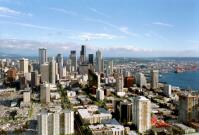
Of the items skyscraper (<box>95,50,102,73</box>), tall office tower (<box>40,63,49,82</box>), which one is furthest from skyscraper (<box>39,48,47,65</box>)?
tall office tower (<box>40,63,49,82</box>)

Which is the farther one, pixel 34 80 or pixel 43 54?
pixel 43 54

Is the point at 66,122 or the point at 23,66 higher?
the point at 23,66

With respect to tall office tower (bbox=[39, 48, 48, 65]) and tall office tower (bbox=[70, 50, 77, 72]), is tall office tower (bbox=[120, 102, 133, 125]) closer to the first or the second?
tall office tower (bbox=[39, 48, 48, 65])

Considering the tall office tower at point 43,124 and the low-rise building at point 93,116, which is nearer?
the tall office tower at point 43,124

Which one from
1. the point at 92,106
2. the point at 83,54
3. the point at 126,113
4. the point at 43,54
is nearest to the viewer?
the point at 126,113

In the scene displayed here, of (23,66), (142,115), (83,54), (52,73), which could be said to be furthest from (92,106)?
(83,54)

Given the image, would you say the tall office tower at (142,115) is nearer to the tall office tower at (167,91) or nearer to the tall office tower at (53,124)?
the tall office tower at (53,124)

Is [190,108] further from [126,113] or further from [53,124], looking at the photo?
[53,124]

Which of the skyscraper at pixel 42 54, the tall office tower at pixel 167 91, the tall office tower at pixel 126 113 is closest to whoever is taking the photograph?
the tall office tower at pixel 126 113

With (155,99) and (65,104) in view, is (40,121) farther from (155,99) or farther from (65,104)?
(155,99)

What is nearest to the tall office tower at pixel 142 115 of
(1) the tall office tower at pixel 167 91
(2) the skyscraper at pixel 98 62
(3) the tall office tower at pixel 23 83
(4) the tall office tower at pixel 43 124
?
(4) the tall office tower at pixel 43 124
